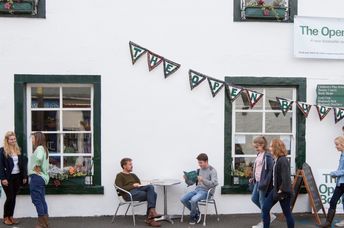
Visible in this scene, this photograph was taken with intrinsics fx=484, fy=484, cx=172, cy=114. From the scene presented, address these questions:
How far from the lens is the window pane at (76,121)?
9.04 metres

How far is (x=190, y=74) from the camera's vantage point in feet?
29.1

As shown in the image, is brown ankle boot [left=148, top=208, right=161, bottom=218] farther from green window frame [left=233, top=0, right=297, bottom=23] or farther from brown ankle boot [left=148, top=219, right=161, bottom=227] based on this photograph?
green window frame [left=233, top=0, right=297, bottom=23]

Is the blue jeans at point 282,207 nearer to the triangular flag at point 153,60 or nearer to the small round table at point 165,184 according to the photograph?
the small round table at point 165,184

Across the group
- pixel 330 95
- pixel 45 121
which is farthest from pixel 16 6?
pixel 330 95

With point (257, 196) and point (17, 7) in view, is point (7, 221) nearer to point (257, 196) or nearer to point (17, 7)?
point (17, 7)

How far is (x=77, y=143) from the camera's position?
357 inches

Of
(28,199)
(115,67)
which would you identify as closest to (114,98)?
(115,67)

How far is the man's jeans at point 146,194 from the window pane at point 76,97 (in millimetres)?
1870

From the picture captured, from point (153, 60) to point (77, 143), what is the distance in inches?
83.3

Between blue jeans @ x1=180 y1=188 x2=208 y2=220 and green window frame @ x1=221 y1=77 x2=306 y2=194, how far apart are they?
0.69 m

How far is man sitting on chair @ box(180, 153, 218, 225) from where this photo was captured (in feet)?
27.3

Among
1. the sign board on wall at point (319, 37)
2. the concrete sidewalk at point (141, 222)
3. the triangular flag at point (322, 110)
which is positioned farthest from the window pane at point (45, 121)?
the triangular flag at point (322, 110)

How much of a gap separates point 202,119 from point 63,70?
269 cm

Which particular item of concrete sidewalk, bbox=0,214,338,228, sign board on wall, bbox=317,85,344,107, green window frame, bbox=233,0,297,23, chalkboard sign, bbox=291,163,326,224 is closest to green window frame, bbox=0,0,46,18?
green window frame, bbox=233,0,297,23
